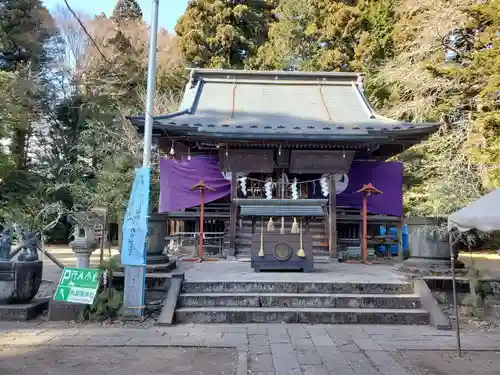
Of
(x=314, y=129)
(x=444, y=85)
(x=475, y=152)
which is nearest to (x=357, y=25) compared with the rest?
(x=444, y=85)

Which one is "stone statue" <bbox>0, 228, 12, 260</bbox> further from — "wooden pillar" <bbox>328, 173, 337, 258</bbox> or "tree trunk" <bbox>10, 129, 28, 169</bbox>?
"tree trunk" <bbox>10, 129, 28, 169</bbox>

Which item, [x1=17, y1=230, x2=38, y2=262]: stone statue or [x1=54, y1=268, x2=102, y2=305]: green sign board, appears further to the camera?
[x1=17, y1=230, x2=38, y2=262]: stone statue

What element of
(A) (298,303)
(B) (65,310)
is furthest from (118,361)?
(A) (298,303)

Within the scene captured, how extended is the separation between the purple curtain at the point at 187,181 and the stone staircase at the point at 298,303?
13.9ft

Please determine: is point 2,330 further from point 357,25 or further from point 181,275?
point 357,25

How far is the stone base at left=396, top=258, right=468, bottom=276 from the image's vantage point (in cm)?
709

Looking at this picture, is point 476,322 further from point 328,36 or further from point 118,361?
point 328,36

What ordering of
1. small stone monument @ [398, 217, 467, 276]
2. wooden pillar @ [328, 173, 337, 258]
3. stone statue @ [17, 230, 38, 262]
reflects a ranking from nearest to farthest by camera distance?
1. stone statue @ [17, 230, 38, 262]
2. small stone monument @ [398, 217, 467, 276]
3. wooden pillar @ [328, 173, 337, 258]

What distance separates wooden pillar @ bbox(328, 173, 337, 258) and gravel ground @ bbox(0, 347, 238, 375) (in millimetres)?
5836

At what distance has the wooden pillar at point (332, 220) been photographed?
9.85m

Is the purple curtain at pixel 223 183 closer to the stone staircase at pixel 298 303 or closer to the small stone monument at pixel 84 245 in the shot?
the small stone monument at pixel 84 245

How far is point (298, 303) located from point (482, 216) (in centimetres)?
308

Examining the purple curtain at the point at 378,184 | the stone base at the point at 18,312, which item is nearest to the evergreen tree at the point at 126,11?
the purple curtain at the point at 378,184

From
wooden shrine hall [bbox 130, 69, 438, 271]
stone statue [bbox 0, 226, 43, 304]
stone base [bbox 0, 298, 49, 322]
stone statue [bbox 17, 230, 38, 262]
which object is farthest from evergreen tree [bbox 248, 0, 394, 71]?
stone base [bbox 0, 298, 49, 322]
